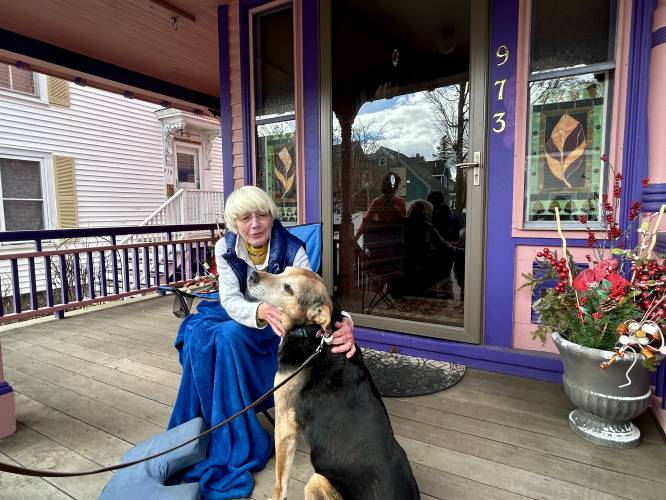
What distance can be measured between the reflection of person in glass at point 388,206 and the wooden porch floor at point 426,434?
171cm

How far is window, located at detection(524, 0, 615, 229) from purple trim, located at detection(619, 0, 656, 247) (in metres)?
0.10

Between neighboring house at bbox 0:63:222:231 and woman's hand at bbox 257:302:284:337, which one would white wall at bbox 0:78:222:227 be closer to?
neighboring house at bbox 0:63:222:231

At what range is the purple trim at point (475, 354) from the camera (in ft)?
7.62

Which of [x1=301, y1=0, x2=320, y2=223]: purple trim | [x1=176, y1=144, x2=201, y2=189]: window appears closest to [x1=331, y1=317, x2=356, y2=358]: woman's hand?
[x1=301, y1=0, x2=320, y2=223]: purple trim

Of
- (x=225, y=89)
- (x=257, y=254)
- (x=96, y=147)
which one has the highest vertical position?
(x=96, y=147)

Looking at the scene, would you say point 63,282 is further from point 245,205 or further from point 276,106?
point 245,205

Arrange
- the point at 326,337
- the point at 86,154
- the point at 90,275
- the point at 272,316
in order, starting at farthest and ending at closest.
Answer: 1. the point at 86,154
2. the point at 90,275
3. the point at 272,316
4. the point at 326,337

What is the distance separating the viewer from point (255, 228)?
1.77 meters

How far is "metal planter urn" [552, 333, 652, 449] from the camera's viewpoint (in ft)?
5.24

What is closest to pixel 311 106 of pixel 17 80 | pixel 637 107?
pixel 637 107

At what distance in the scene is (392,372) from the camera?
2.48m

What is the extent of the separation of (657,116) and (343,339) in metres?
1.94

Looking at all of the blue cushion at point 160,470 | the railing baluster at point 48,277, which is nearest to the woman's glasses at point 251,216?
the blue cushion at point 160,470

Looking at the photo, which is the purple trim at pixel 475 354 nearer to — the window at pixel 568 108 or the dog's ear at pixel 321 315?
the window at pixel 568 108
